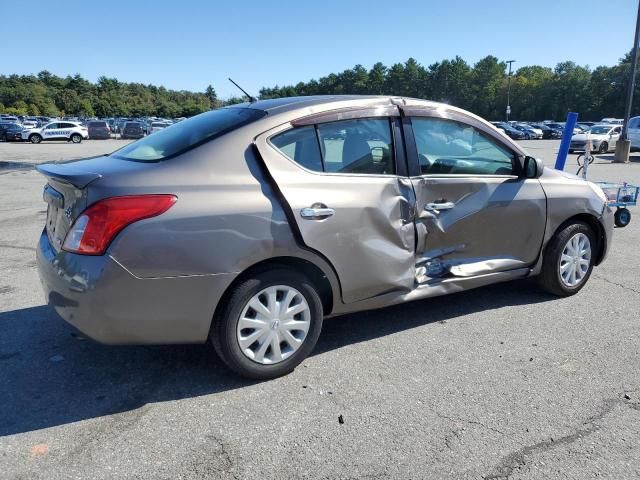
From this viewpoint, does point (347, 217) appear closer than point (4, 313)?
Yes

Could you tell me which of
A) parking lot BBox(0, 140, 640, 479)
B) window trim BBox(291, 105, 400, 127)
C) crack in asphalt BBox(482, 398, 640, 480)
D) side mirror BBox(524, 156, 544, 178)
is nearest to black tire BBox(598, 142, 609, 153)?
side mirror BBox(524, 156, 544, 178)

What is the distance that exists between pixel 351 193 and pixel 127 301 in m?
1.51

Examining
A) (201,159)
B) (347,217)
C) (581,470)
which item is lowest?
(581,470)

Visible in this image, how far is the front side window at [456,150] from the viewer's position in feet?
12.7

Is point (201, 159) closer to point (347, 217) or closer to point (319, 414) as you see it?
point (347, 217)

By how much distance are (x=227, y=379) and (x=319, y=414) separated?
0.69 m

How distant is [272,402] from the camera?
3.06 metres

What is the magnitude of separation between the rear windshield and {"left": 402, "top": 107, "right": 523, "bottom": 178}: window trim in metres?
1.08

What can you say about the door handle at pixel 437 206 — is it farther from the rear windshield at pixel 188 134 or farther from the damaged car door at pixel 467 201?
the rear windshield at pixel 188 134

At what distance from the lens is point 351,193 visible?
3.42m

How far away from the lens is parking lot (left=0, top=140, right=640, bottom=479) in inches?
99.6

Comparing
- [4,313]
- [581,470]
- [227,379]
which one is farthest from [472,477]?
[4,313]

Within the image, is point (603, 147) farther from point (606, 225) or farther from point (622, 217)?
point (606, 225)

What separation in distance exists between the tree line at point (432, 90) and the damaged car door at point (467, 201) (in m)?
82.5
